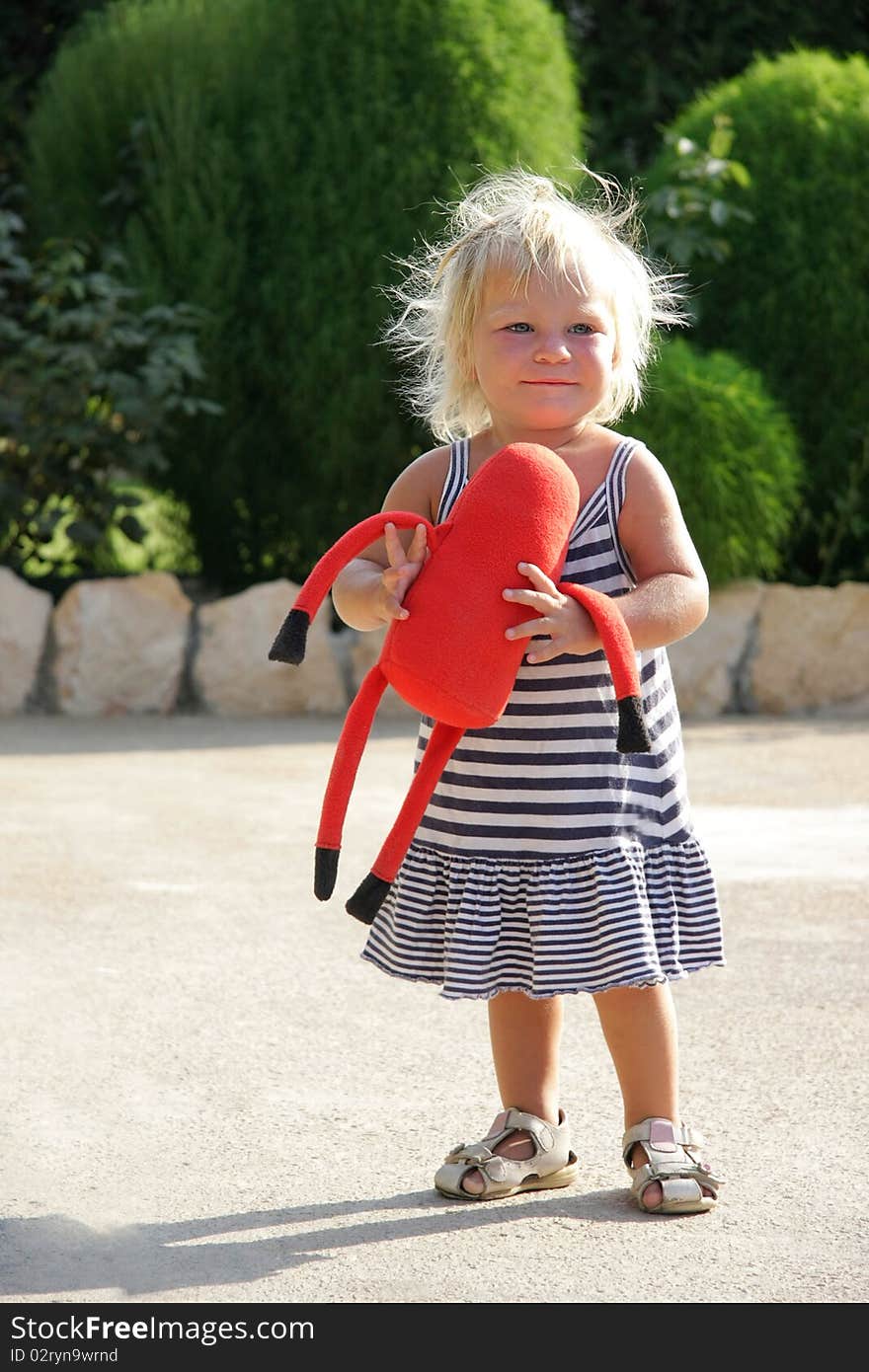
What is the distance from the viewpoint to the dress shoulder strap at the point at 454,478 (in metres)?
2.29

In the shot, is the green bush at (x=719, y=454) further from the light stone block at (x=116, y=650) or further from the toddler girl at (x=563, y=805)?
the toddler girl at (x=563, y=805)

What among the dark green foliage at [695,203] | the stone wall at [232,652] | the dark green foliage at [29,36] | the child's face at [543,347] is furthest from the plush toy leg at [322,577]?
the dark green foliage at [29,36]

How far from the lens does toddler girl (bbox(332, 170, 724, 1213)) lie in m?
2.14

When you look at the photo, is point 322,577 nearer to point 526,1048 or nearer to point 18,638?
point 526,1048

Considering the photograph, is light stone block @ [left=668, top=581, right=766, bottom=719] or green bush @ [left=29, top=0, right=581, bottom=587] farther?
green bush @ [left=29, top=0, right=581, bottom=587]

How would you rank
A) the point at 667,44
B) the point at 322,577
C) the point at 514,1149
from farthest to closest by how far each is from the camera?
the point at 667,44, the point at 514,1149, the point at 322,577

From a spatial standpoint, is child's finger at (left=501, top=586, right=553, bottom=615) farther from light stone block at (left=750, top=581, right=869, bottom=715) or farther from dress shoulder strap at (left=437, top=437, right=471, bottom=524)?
light stone block at (left=750, top=581, right=869, bottom=715)

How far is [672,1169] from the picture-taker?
7.02ft

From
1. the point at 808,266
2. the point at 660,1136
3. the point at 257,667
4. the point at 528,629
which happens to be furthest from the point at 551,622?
the point at 808,266

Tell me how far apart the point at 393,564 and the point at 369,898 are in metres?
0.40

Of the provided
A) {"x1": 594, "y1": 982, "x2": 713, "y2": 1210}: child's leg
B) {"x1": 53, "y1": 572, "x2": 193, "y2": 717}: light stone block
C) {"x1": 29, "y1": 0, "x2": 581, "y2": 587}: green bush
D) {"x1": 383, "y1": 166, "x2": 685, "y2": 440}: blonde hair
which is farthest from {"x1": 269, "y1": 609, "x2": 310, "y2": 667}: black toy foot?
{"x1": 29, "y1": 0, "x2": 581, "y2": 587}: green bush

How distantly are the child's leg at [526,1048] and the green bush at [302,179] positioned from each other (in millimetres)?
4280

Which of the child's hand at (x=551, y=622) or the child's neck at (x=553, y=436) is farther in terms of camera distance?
the child's neck at (x=553, y=436)
